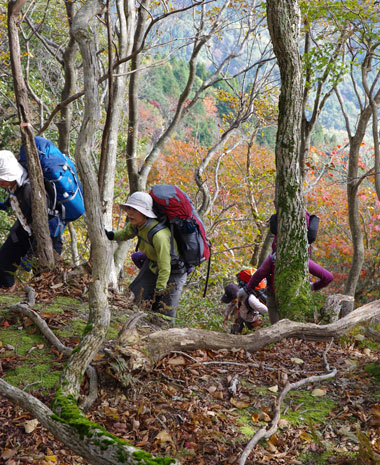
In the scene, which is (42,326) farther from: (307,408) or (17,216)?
(307,408)

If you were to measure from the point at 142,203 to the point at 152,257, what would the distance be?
2.30ft

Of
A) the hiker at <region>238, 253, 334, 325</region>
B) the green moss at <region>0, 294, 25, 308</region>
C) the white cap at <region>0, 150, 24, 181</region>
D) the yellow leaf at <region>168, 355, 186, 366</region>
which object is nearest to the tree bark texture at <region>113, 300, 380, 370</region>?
the yellow leaf at <region>168, 355, 186, 366</region>

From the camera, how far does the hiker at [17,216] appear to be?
158 inches

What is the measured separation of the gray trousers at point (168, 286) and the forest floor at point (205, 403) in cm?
80

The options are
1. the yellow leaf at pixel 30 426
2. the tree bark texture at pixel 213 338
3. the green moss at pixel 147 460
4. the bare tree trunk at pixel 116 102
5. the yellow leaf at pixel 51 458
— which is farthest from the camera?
the bare tree trunk at pixel 116 102

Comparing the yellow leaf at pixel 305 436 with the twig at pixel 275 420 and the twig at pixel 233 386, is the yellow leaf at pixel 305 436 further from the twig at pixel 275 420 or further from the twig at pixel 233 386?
the twig at pixel 233 386

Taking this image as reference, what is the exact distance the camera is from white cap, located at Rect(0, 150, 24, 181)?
13.0 feet

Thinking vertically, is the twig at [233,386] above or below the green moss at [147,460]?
below

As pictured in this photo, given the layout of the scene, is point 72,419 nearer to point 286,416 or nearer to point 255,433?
point 255,433

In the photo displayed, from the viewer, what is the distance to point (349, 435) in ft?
8.25

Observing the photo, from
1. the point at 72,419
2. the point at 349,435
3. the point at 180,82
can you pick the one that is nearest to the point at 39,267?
the point at 72,419

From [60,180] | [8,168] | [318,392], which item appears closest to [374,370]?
[318,392]

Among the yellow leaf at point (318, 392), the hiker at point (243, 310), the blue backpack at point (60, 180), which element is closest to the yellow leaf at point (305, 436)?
the yellow leaf at point (318, 392)

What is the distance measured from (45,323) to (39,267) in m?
1.24
